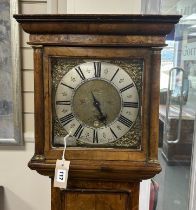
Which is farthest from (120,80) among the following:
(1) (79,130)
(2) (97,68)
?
(1) (79,130)

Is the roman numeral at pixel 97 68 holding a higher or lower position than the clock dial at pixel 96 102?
higher

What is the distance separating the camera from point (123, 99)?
0.82m

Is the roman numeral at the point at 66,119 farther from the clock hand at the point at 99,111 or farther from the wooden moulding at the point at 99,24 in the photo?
the wooden moulding at the point at 99,24

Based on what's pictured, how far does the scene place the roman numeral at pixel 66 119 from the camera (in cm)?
83

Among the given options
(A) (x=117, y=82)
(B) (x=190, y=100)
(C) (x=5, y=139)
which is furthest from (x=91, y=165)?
(B) (x=190, y=100)

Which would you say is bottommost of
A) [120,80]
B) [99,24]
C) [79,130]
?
[79,130]

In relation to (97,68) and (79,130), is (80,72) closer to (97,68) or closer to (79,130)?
(97,68)

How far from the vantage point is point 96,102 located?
825mm

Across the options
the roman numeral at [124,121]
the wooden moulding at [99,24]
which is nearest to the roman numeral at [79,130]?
the roman numeral at [124,121]

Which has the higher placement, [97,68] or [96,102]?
[97,68]

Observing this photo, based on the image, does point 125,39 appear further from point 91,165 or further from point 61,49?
point 91,165

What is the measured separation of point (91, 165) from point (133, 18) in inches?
18.1

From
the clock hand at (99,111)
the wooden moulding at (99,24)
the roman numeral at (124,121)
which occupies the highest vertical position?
the wooden moulding at (99,24)

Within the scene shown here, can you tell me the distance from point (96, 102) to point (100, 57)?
140mm
